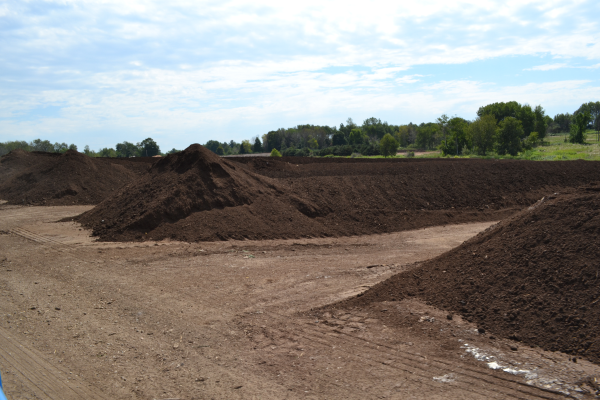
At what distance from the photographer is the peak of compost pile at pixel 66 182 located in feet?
87.0

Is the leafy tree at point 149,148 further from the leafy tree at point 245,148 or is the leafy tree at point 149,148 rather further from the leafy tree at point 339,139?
the leafy tree at point 339,139

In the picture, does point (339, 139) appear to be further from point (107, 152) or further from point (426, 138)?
point (107, 152)

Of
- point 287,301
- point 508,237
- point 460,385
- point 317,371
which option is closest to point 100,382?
point 317,371

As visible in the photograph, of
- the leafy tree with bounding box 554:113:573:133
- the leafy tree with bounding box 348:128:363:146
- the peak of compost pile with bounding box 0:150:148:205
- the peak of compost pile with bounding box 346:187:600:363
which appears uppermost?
the leafy tree with bounding box 554:113:573:133

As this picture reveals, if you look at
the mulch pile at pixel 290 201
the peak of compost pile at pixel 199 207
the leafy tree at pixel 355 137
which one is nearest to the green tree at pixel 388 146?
the leafy tree at pixel 355 137

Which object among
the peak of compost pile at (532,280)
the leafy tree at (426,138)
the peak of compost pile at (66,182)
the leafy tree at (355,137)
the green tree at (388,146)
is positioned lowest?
the peak of compost pile at (532,280)

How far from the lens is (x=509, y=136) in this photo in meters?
61.5

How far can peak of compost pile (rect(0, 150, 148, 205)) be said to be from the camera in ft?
87.0

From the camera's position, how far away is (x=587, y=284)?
19.8 ft

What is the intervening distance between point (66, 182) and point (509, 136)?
59.9 metres

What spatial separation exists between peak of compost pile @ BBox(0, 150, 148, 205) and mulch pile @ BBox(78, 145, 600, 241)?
9.85 meters

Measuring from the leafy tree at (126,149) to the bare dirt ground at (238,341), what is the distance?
8897 centimetres

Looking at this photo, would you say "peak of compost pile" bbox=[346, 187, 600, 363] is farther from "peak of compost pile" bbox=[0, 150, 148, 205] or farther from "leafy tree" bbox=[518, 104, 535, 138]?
"leafy tree" bbox=[518, 104, 535, 138]

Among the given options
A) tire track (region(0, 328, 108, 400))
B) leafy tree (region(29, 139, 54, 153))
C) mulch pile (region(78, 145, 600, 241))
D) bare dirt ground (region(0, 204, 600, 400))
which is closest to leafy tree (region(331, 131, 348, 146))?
leafy tree (region(29, 139, 54, 153))
